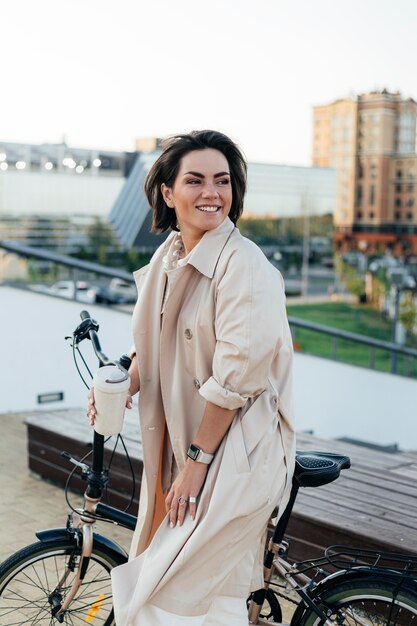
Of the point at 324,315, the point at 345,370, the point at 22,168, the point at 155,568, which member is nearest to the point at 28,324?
the point at 345,370

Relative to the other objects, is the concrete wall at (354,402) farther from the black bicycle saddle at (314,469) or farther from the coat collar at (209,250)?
the coat collar at (209,250)

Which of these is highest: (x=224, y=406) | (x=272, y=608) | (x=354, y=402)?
(x=224, y=406)

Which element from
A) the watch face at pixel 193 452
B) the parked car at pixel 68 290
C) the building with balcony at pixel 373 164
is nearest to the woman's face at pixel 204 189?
the watch face at pixel 193 452

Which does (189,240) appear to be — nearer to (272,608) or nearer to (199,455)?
(199,455)

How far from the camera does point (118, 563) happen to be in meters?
2.51

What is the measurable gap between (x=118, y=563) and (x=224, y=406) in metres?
0.75

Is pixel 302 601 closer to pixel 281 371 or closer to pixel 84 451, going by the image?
pixel 281 371

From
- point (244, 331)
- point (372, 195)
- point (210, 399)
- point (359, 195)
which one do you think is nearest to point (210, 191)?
point (244, 331)

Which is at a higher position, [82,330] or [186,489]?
[82,330]

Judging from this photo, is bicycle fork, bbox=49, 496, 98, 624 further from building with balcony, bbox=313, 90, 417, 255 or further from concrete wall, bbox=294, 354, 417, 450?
building with balcony, bbox=313, 90, 417, 255

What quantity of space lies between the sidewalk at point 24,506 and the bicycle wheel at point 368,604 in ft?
6.43

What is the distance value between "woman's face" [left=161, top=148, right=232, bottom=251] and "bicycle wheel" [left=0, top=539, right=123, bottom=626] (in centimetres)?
101

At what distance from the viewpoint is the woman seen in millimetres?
2057

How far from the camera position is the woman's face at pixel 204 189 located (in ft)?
7.14
